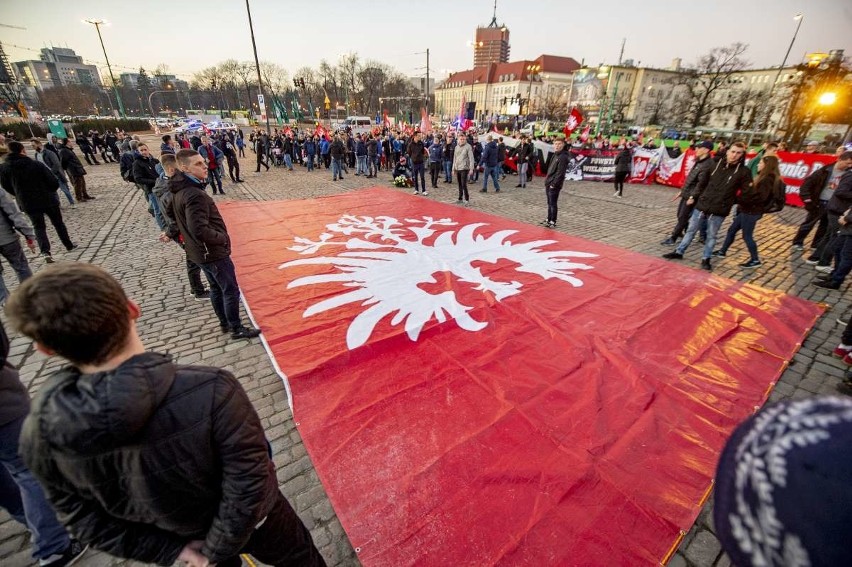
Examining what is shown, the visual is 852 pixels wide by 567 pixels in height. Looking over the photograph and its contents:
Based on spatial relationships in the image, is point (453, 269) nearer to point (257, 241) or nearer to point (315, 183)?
point (257, 241)

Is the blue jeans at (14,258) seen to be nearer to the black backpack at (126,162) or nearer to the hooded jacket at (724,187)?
the black backpack at (126,162)

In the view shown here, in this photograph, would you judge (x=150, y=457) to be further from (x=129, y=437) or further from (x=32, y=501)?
(x=32, y=501)

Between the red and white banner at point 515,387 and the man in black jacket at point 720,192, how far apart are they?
78cm

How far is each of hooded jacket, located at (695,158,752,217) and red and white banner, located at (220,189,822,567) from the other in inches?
45.0

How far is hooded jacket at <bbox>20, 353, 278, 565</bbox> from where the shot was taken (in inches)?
39.1

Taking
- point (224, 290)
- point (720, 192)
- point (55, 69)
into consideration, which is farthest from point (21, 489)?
point (55, 69)

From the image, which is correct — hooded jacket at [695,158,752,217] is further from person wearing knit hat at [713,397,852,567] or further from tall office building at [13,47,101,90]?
tall office building at [13,47,101,90]

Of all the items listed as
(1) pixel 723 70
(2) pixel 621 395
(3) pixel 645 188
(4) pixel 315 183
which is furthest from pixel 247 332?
(1) pixel 723 70

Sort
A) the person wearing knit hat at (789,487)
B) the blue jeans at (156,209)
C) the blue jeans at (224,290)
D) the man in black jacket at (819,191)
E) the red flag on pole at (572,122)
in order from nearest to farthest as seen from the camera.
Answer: the person wearing knit hat at (789,487)
the blue jeans at (224,290)
the man in black jacket at (819,191)
the blue jeans at (156,209)
the red flag on pole at (572,122)

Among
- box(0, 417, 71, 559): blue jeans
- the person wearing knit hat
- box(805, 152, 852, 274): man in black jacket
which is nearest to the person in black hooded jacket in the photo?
box(0, 417, 71, 559): blue jeans

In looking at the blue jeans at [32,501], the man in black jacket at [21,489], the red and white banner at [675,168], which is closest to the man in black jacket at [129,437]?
the man in black jacket at [21,489]

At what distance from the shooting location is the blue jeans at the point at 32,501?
1937 millimetres

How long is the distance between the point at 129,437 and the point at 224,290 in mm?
3550

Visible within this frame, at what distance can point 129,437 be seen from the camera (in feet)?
3.35
